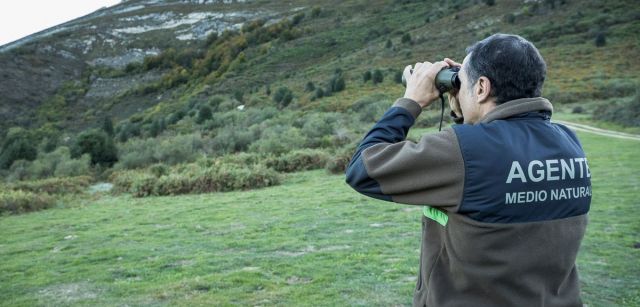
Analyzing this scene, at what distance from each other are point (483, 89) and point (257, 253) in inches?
232

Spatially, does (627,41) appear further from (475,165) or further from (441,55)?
(475,165)

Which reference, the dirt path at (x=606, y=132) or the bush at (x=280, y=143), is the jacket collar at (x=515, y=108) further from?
the bush at (x=280, y=143)

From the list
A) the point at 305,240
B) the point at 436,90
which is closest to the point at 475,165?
the point at 436,90

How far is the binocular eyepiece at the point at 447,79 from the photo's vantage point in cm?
218

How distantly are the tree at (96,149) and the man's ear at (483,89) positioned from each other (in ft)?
87.9

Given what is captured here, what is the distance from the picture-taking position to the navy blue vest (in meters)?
1.94

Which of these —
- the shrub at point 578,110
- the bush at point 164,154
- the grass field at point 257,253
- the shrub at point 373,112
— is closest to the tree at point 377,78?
the shrub at point 373,112

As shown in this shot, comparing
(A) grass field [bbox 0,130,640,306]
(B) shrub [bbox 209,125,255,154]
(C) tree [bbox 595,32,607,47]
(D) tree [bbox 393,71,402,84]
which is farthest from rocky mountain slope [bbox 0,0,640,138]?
(A) grass field [bbox 0,130,640,306]

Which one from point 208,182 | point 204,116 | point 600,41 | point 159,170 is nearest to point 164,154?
point 159,170

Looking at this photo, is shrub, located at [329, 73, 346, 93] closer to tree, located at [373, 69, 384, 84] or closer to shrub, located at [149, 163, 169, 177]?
tree, located at [373, 69, 384, 84]

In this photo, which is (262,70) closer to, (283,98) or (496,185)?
(283,98)

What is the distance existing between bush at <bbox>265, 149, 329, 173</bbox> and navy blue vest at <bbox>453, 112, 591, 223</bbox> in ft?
58.0

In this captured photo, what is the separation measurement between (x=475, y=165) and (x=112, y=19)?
121315mm

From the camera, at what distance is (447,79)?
85.9 inches
